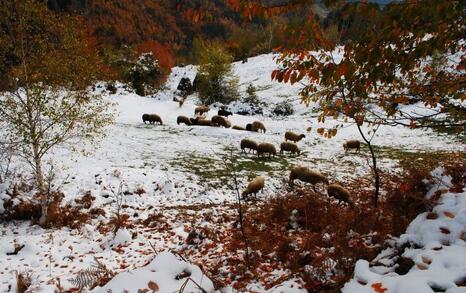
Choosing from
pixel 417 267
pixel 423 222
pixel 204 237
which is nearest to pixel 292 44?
pixel 417 267

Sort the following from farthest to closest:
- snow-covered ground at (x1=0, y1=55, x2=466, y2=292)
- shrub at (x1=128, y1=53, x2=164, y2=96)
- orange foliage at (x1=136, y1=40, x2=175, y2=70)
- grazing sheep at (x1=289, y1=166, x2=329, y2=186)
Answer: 1. orange foliage at (x1=136, y1=40, x2=175, y2=70)
2. shrub at (x1=128, y1=53, x2=164, y2=96)
3. grazing sheep at (x1=289, y1=166, x2=329, y2=186)
4. snow-covered ground at (x1=0, y1=55, x2=466, y2=292)


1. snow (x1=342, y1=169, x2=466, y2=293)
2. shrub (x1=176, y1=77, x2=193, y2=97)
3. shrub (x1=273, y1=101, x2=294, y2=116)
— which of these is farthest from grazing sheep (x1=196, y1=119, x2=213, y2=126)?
shrub (x1=176, y1=77, x2=193, y2=97)

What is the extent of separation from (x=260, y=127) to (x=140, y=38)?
126 metres

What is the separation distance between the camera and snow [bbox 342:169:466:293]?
4488mm

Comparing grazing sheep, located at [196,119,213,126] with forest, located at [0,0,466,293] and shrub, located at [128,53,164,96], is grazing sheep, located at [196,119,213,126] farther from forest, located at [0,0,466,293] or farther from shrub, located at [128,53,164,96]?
shrub, located at [128,53,164,96]

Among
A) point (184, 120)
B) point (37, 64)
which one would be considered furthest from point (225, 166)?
point (184, 120)

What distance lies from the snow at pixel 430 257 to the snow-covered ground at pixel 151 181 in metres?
0.09

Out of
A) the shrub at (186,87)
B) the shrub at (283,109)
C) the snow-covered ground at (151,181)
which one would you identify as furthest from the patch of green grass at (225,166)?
the shrub at (186,87)

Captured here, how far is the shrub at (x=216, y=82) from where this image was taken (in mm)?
45531

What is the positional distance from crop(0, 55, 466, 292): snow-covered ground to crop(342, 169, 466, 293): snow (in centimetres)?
9

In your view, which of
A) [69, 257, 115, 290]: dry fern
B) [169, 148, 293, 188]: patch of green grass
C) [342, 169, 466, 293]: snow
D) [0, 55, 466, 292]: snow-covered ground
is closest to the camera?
[342, 169, 466, 293]: snow

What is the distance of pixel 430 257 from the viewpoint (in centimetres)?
502

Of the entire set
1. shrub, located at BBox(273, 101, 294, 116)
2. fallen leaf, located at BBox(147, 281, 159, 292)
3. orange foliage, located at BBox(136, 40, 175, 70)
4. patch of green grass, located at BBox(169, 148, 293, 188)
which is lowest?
fallen leaf, located at BBox(147, 281, 159, 292)

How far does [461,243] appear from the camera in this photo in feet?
16.8
